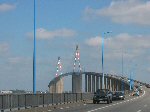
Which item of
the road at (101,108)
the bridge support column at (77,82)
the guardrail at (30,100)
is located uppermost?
the bridge support column at (77,82)

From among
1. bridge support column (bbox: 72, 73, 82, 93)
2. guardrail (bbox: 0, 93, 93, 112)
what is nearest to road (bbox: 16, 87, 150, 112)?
guardrail (bbox: 0, 93, 93, 112)

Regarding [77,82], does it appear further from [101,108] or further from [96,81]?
[101,108]

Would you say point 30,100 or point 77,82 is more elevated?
point 77,82

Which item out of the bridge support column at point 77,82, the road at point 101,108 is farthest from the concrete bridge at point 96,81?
the road at point 101,108

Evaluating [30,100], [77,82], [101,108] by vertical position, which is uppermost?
[77,82]

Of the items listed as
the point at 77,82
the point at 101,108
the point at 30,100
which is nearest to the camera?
the point at 30,100

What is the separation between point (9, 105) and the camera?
30.9m

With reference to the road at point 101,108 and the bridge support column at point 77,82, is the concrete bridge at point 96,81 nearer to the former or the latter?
the bridge support column at point 77,82

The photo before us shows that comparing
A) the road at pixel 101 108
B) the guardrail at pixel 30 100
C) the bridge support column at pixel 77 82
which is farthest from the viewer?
the bridge support column at pixel 77 82

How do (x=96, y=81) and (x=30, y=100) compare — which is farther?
(x=96, y=81)

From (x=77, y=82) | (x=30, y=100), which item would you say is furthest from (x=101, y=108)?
(x=77, y=82)

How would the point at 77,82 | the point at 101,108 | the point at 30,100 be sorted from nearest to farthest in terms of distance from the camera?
the point at 30,100
the point at 101,108
the point at 77,82

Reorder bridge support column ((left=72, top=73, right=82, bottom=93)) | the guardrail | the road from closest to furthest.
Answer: the guardrail < the road < bridge support column ((left=72, top=73, right=82, bottom=93))

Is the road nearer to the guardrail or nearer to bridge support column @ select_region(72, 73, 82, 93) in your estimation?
the guardrail
